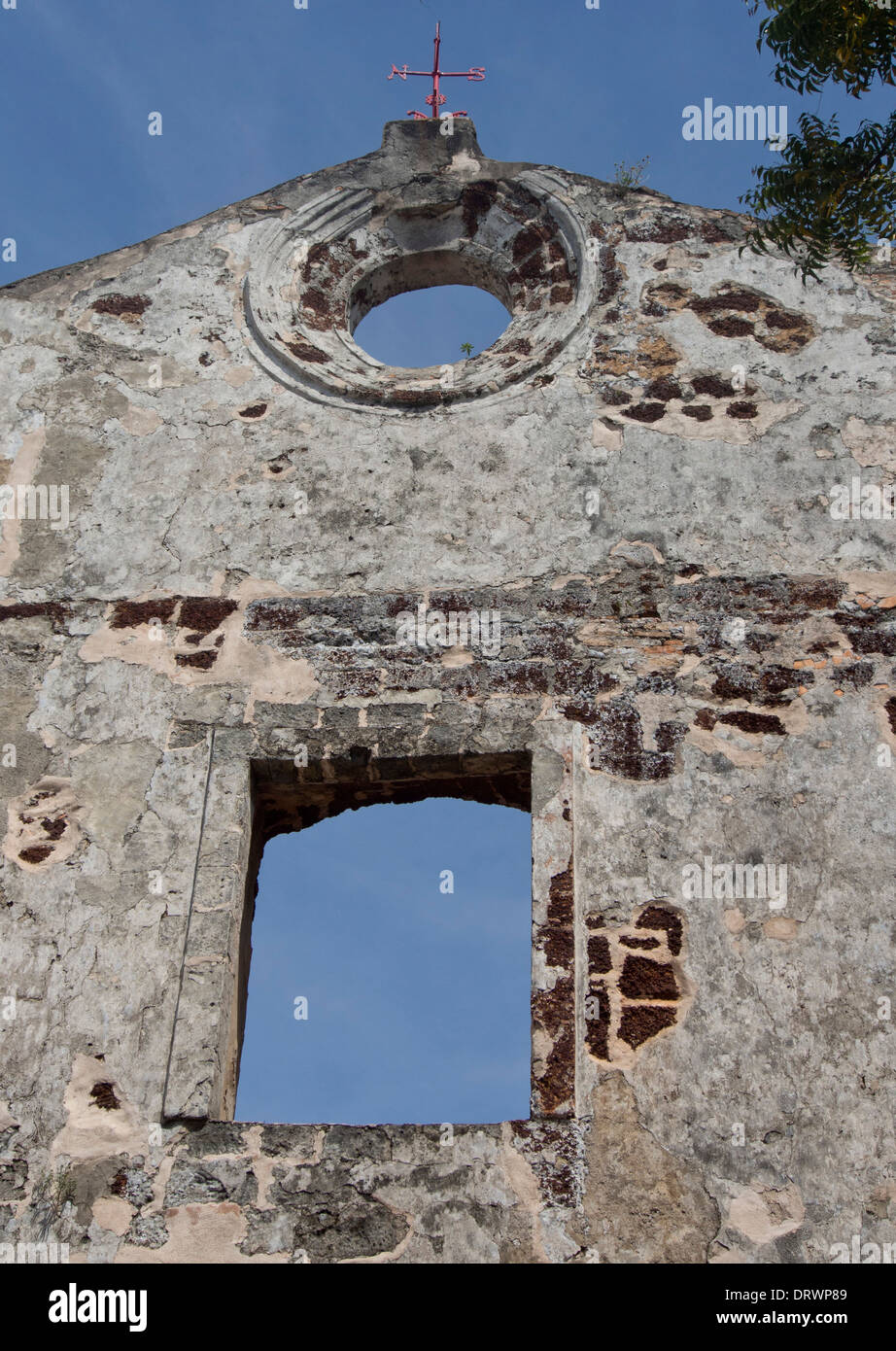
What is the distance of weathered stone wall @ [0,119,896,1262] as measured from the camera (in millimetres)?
5305

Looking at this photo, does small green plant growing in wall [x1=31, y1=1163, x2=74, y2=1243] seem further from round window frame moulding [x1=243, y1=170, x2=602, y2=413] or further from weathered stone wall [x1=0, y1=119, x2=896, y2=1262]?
round window frame moulding [x1=243, y1=170, x2=602, y2=413]

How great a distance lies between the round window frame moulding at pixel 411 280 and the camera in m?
7.30

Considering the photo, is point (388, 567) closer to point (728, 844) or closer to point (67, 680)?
point (67, 680)

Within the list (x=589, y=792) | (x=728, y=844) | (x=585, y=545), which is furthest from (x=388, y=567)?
(x=728, y=844)

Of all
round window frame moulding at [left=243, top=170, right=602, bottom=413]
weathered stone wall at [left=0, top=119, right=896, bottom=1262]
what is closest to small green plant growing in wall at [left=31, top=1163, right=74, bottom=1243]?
weathered stone wall at [left=0, top=119, right=896, bottom=1262]

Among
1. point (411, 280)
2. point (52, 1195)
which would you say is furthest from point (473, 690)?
point (411, 280)

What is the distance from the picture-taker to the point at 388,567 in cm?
667

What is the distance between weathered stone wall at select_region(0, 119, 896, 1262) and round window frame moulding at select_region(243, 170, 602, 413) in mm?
21

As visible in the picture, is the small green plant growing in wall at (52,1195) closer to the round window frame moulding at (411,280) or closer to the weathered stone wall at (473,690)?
the weathered stone wall at (473,690)

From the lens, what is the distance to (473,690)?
247 inches

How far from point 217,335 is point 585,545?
2.10 m

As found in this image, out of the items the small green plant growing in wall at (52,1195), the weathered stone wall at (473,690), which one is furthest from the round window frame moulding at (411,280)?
the small green plant growing in wall at (52,1195)

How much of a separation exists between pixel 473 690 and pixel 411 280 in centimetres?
277

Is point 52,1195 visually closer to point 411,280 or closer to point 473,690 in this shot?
point 473,690
